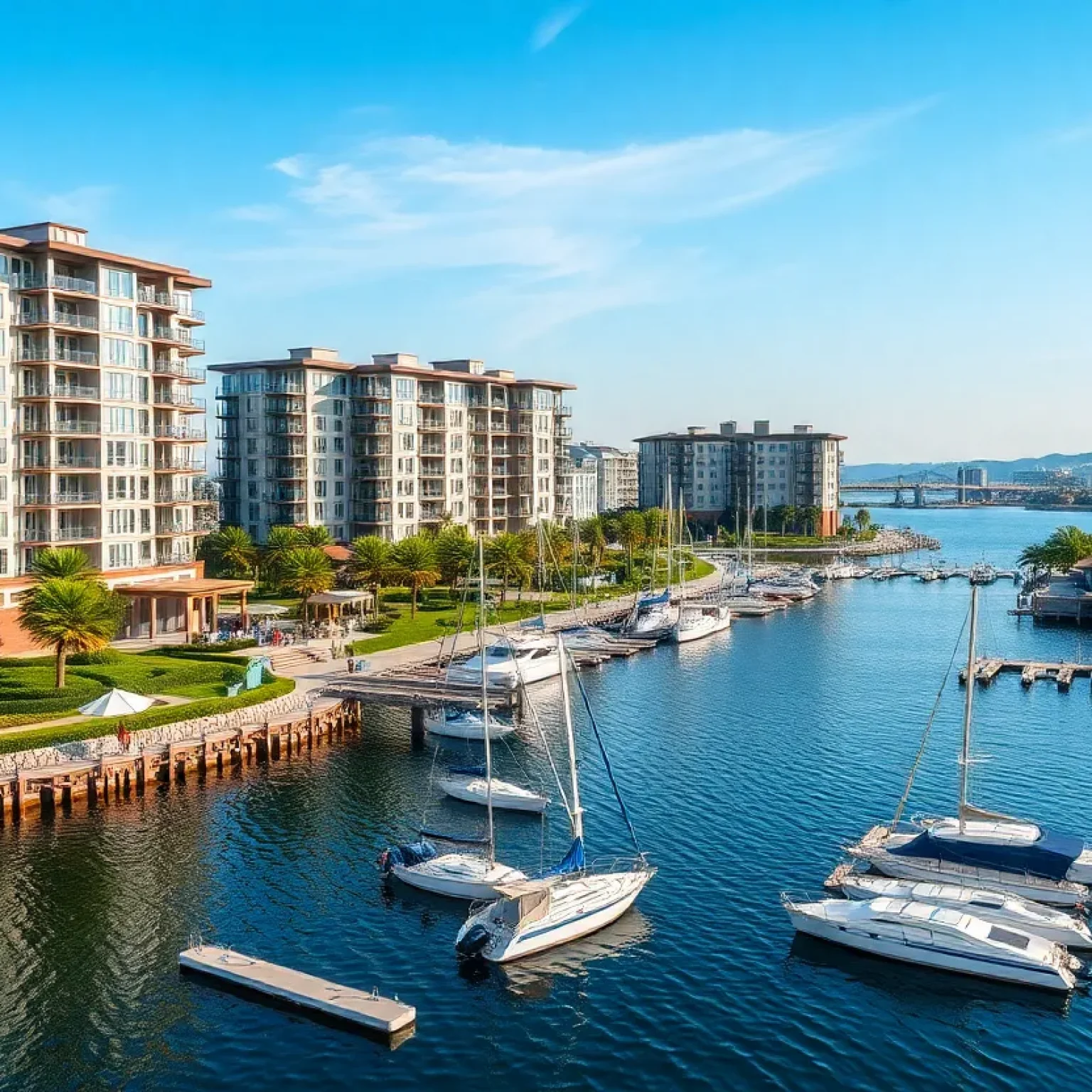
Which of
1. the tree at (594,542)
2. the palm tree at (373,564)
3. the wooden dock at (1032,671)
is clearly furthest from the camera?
the tree at (594,542)

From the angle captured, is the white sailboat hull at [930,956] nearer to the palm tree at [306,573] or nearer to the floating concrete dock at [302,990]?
the floating concrete dock at [302,990]

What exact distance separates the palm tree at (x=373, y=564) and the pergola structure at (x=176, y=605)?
1020 cm

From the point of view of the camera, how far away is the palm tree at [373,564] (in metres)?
92.2

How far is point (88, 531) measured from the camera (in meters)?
78.8

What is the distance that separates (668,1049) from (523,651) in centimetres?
4715

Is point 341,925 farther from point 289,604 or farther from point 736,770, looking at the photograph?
point 289,604

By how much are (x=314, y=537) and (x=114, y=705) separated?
46.7m

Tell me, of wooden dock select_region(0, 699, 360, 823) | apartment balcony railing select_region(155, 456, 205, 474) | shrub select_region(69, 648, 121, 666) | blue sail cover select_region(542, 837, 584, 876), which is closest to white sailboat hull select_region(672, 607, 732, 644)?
apartment balcony railing select_region(155, 456, 205, 474)

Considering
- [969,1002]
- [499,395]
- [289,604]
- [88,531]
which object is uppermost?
[499,395]

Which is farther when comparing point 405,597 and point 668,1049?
point 405,597

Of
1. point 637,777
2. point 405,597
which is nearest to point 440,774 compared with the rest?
point 637,777

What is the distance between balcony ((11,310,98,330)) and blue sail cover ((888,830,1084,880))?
60.2m

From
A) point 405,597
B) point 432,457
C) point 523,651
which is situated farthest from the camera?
point 432,457

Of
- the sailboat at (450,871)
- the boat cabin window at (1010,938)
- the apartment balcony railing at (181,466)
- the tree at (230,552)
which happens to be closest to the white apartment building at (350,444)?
the tree at (230,552)
